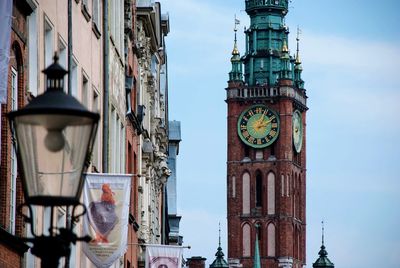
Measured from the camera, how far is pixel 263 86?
158 metres

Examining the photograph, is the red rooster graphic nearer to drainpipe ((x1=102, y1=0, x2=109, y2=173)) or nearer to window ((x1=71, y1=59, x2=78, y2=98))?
window ((x1=71, y1=59, x2=78, y2=98))

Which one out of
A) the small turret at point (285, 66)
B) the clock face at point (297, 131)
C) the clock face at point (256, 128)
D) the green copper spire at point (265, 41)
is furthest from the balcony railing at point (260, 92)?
the clock face at point (297, 131)

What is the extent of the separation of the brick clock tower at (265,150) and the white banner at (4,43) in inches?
5407

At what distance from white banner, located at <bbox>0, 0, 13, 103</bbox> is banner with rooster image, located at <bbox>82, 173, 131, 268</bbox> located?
479cm

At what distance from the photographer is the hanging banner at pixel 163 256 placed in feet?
108

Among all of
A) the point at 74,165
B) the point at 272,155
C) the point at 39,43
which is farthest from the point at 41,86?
the point at 272,155

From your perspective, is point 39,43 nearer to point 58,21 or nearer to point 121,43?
point 58,21

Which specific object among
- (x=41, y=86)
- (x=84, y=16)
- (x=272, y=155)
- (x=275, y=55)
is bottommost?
(x=41, y=86)

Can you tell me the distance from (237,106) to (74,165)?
484 ft

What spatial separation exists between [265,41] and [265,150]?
1147 cm

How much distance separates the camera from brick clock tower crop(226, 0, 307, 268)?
154500 mm

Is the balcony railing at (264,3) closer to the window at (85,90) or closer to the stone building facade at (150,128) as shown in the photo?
the stone building facade at (150,128)

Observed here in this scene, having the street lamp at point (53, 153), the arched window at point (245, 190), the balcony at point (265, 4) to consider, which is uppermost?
the balcony at point (265, 4)

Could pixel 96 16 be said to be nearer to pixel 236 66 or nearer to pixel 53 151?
pixel 53 151
